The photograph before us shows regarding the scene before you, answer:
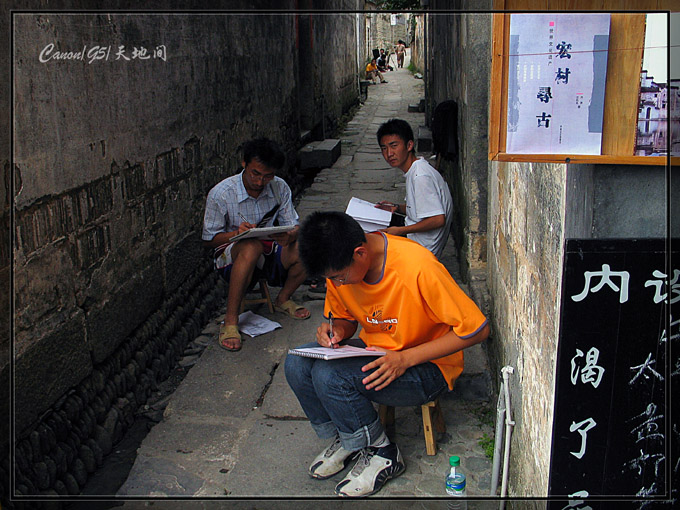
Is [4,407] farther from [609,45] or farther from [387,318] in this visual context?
[609,45]

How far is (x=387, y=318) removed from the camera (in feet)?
9.37

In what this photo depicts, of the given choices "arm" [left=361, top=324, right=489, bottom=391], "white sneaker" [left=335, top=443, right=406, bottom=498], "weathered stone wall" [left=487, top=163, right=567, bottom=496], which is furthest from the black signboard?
"white sneaker" [left=335, top=443, right=406, bottom=498]

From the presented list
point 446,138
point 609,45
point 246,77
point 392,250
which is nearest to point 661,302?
point 609,45

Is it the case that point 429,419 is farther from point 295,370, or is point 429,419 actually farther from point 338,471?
point 295,370

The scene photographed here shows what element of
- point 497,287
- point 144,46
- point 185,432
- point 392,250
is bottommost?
point 185,432

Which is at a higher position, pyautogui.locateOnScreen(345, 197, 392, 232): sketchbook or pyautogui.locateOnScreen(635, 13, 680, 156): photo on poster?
pyautogui.locateOnScreen(635, 13, 680, 156): photo on poster

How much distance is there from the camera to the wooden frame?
1.50 m

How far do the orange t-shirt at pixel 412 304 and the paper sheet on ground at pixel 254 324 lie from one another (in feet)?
5.42

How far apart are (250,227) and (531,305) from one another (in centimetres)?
241

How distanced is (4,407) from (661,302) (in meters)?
2.31

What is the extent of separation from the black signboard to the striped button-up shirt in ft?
10.1

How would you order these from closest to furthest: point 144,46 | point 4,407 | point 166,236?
point 4,407
point 144,46
point 166,236

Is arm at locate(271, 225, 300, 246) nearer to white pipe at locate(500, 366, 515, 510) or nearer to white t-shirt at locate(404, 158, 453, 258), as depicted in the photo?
white t-shirt at locate(404, 158, 453, 258)

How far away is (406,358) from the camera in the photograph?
2.78 metres
